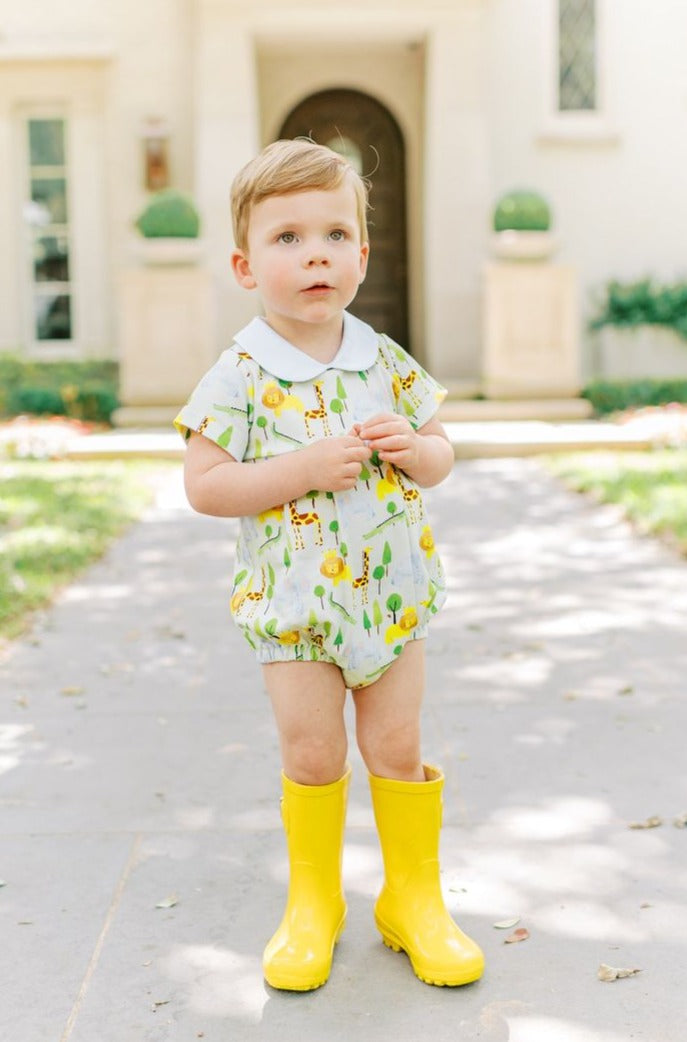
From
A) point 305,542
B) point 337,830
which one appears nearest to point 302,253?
point 305,542

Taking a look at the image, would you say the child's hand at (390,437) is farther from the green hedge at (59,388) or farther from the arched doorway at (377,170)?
the arched doorway at (377,170)

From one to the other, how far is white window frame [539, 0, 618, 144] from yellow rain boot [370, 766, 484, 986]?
1209 centimetres

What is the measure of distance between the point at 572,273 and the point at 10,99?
6.12 metres

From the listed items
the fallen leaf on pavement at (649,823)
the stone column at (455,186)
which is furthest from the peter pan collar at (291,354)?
the stone column at (455,186)

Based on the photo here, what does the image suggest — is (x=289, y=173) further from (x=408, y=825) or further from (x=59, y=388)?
(x=59, y=388)

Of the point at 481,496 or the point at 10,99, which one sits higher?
the point at 10,99

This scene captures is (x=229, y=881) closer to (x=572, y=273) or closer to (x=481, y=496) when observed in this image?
(x=481, y=496)

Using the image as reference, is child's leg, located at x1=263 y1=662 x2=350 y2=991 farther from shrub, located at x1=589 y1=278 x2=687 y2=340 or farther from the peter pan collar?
shrub, located at x1=589 y1=278 x2=687 y2=340

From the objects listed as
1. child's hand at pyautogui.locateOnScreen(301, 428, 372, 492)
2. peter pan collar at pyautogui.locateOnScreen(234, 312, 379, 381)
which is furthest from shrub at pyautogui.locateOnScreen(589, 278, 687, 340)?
child's hand at pyautogui.locateOnScreen(301, 428, 372, 492)

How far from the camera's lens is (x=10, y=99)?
1384cm

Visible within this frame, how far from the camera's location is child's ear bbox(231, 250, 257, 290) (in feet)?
8.14

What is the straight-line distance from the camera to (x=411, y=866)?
2.55m

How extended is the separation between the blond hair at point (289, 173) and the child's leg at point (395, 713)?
842 millimetres

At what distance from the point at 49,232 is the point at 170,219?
286 centimetres
